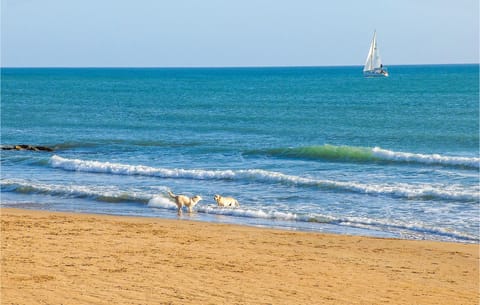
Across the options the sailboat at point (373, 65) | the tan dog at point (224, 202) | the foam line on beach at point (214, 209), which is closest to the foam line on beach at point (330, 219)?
the foam line on beach at point (214, 209)

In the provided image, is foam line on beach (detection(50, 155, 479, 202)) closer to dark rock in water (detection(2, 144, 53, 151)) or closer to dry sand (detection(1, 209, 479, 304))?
dark rock in water (detection(2, 144, 53, 151))

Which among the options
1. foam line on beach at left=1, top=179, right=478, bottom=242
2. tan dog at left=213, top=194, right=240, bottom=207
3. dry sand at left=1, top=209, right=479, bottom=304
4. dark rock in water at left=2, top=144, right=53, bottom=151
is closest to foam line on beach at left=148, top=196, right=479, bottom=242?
foam line on beach at left=1, top=179, right=478, bottom=242

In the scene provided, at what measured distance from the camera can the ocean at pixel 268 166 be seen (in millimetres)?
18562

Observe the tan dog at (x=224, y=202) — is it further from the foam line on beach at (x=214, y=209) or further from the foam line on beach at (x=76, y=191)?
the foam line on beach at (x=76, y=191)

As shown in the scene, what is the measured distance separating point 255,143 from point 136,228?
18.5 metres

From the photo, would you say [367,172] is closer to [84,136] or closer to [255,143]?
[255,143]

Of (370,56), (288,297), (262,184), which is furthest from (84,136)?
(370,56)

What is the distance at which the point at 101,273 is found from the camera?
11523 millimetres

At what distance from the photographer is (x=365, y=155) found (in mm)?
29156

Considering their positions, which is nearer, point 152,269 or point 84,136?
point 152,269

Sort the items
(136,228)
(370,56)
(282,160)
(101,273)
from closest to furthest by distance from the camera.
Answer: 1. (101,273)
2. (136,228)
3. (282,160)
4. (370,56)

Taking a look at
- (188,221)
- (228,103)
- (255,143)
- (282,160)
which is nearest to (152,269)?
(188,221)

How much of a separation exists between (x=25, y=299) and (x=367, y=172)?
56.8 ft

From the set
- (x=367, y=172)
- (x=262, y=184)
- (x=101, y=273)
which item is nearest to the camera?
(x=101, y=273)
